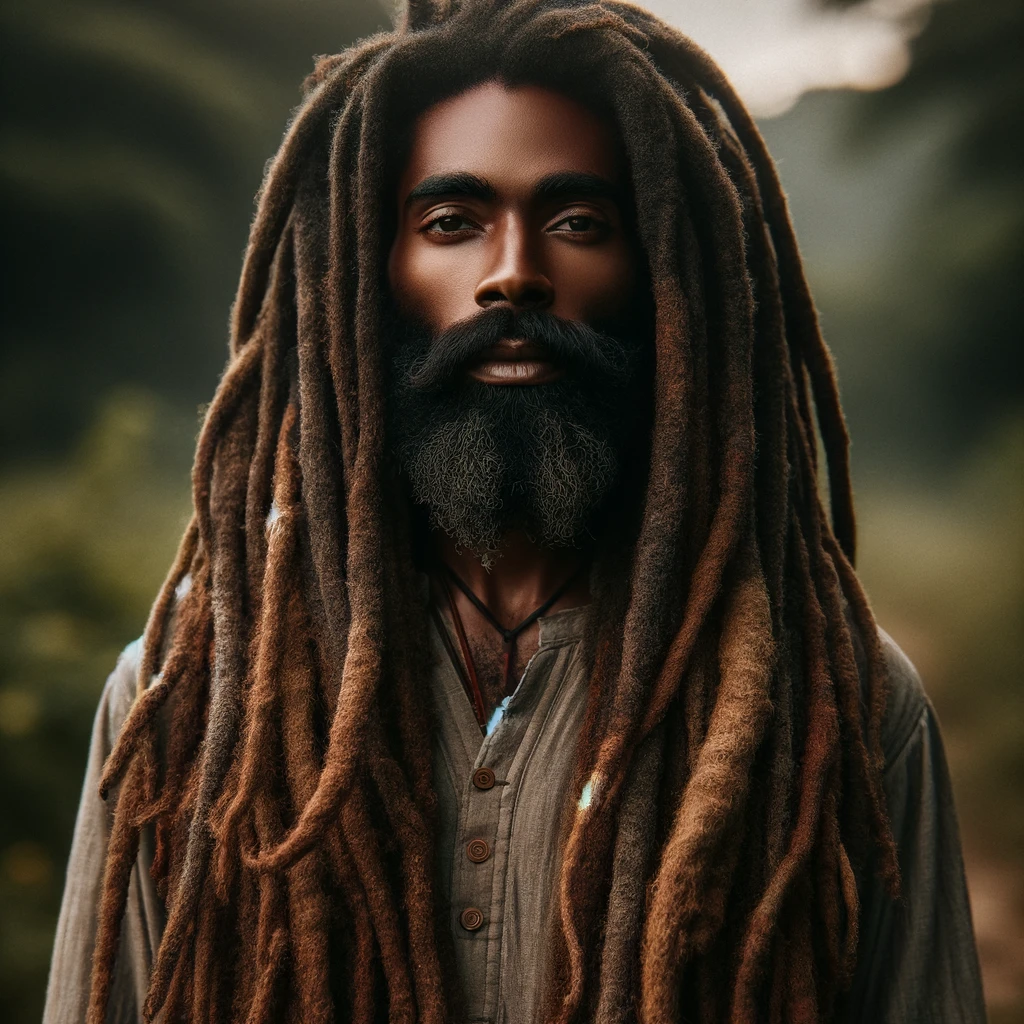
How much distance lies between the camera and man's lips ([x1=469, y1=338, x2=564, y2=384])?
1123 mm

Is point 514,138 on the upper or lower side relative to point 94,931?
upper

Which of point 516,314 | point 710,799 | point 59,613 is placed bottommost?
point 710,799

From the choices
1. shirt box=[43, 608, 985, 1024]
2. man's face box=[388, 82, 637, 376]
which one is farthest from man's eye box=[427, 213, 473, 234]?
shirt box=[43, 608, 985, 1024]

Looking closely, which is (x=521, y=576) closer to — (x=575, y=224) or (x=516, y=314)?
(x=516, y=314)

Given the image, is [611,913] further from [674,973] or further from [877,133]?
[877,133]

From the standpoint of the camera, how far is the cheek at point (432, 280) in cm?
114

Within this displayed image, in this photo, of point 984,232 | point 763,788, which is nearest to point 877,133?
point 984,232

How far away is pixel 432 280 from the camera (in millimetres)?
1161

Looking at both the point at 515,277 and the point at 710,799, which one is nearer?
the point at 710,799

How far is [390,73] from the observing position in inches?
45.5

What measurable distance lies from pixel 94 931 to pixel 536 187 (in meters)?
1.01

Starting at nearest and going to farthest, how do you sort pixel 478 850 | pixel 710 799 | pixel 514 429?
pixel 710 799, pixel 478 850, pixel 514 429

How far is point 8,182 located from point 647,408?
1.28 m

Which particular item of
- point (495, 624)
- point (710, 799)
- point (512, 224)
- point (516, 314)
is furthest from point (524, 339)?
point (710, 799)
